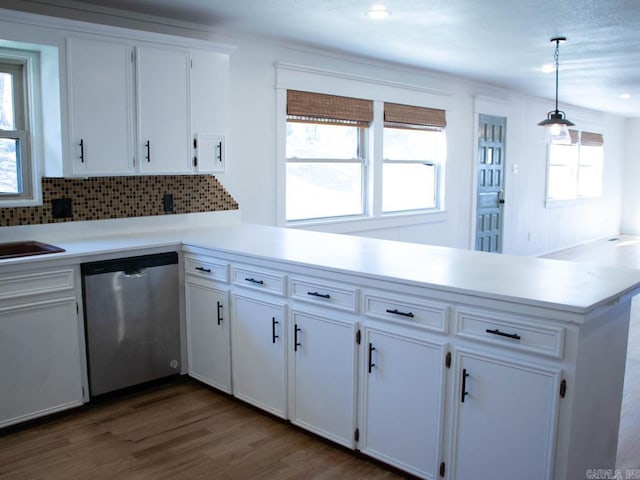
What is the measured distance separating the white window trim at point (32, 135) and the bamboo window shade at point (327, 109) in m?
1.96

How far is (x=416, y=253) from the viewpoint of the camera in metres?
2.89

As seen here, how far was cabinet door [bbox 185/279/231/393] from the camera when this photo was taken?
3172 millimetres

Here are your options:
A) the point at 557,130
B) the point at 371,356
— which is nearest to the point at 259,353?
the point at 371,356

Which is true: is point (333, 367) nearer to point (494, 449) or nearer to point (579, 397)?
point (494, 449)

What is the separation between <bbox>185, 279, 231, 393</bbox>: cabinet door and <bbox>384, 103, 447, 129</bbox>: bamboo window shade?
3061 millimetres

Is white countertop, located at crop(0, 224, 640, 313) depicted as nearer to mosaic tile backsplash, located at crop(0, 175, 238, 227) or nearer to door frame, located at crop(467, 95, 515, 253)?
mosaic tile backsplash, located at crop(0, 175, 238, 227)

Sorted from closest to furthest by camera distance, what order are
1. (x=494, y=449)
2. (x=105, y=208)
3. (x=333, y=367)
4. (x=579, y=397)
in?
(x=579, y=397), (x=494, y=449), (x=333, y=367), (x=105, y=208)

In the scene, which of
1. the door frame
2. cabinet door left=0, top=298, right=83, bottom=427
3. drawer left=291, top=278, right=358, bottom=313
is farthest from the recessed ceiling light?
the door frame

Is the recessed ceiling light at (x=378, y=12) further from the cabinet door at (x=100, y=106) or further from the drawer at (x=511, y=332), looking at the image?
the drawer at (x=511, y=332)

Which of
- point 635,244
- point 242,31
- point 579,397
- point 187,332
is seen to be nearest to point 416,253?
point 579,397

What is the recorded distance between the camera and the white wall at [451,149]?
4445 millimetres

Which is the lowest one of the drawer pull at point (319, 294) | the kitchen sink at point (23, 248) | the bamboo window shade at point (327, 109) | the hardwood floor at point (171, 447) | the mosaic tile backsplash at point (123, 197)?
the hardwood floor at point (171, 447)

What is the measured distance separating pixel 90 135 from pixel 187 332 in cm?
128

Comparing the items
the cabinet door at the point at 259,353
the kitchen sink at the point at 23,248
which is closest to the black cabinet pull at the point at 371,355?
the cabinet door at the point at 259,353
